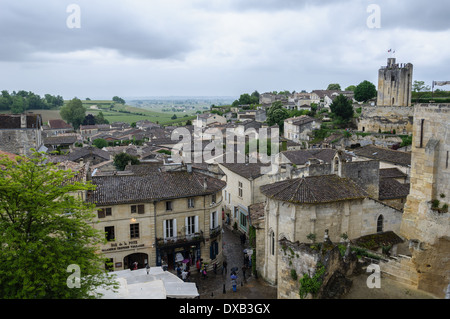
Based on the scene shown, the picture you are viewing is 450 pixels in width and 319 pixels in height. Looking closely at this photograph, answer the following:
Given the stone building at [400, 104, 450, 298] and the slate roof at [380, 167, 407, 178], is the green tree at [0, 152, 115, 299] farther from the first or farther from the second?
the slate roof at [380, 167, 407, 178]

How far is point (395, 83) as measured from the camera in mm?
82938

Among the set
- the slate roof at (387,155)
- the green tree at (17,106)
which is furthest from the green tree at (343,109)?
the green tree at (17,106)

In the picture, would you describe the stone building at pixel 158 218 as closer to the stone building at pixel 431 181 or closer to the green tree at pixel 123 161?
the stone building at pixel 431 181

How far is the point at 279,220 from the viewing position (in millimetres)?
28422

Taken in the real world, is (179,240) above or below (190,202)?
below

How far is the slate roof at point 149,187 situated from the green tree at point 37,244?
1174 centimetres

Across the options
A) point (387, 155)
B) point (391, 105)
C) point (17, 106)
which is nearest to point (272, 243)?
point (387, 155)

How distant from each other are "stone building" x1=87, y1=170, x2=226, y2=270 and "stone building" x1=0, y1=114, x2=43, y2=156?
50030mm

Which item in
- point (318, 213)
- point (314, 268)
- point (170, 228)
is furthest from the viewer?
point (170, 228)

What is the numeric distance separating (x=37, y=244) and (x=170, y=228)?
54.3ft

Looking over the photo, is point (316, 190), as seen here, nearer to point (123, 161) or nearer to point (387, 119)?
point (123, 161)

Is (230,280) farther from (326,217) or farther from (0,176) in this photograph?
(0,176)

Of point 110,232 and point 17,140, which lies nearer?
point 110,232
